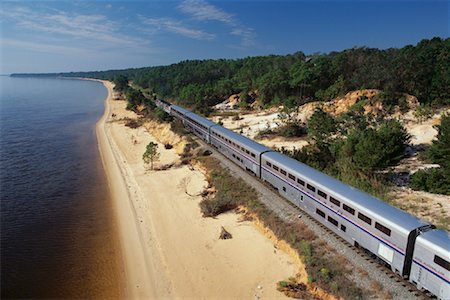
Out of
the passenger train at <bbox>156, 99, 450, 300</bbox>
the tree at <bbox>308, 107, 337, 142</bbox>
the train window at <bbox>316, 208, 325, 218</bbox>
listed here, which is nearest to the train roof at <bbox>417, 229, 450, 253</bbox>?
the passenger train at <bbox>156, 99, 450, 300</bbox>

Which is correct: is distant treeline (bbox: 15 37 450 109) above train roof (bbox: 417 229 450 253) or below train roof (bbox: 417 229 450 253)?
above

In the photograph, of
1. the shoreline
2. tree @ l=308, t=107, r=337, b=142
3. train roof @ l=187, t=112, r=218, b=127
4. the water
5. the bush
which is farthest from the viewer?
train roof @ l=187, t=112, r=218, b=127

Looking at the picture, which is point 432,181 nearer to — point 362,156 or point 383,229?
point 362,156

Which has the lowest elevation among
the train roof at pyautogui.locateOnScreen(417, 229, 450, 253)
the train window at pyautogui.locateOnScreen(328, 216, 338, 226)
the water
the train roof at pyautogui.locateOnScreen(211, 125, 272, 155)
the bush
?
the water

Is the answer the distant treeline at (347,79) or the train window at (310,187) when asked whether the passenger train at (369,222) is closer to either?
the train window at (310,187)

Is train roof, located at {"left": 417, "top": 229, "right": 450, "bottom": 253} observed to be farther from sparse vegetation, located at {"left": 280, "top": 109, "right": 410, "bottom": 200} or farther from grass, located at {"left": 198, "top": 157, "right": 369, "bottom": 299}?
sparse vegetation, located at {"left": 280, "top": 109, "right": 410, "bottom": 200}

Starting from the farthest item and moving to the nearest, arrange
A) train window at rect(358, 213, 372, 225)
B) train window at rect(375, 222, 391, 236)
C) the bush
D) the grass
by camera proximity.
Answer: the bush, train window at rect(358, 213, 372, 225), the grass, train window at rect(375, 222, 391, 236)

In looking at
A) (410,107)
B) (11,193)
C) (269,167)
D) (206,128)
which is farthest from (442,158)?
(11,193)

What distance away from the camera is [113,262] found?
22.5 metres

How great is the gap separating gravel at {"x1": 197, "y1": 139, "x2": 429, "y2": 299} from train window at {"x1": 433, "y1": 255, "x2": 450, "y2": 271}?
246 centimetres

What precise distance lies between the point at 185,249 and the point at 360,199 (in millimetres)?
12230

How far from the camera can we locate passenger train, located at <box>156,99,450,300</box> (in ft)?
44.9

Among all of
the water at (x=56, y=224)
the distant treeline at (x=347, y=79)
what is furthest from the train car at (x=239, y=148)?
the distant treeline at (x=347, y=79)

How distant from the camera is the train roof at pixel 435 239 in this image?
13.3 meters
